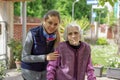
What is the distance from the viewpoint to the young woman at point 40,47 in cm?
308

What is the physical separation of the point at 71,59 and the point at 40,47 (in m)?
0.38

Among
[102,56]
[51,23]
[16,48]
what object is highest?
[51,23]

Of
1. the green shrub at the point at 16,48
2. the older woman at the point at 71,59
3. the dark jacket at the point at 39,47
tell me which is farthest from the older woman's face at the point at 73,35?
the green shrub at the point at 16,48

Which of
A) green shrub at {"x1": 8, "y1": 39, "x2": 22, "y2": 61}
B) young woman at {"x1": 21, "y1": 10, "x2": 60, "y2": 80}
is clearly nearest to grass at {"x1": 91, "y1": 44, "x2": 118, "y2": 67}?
green shrub at {"x1": 8, "y1": 39, "x2": 22, "y2": 61}

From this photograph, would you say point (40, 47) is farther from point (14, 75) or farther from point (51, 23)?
point (14, 75)

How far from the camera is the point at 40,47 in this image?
10.4 feet

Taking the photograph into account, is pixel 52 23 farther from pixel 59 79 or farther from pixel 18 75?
pixel 18 75

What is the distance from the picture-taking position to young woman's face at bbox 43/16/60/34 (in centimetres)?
306

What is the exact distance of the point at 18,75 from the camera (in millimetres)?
8828

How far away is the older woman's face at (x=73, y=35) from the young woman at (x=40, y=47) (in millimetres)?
188

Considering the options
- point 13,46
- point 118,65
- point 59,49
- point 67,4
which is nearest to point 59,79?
point 59,49

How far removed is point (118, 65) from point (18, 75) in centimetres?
270

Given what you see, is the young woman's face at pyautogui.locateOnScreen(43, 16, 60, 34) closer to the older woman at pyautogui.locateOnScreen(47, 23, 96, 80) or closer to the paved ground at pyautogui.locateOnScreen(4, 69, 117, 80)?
the older woman at pyautogui.locateOnScreen(47, 23, 96, 80)

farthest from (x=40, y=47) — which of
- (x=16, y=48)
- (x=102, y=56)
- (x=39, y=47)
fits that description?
(x=102, y=56)
